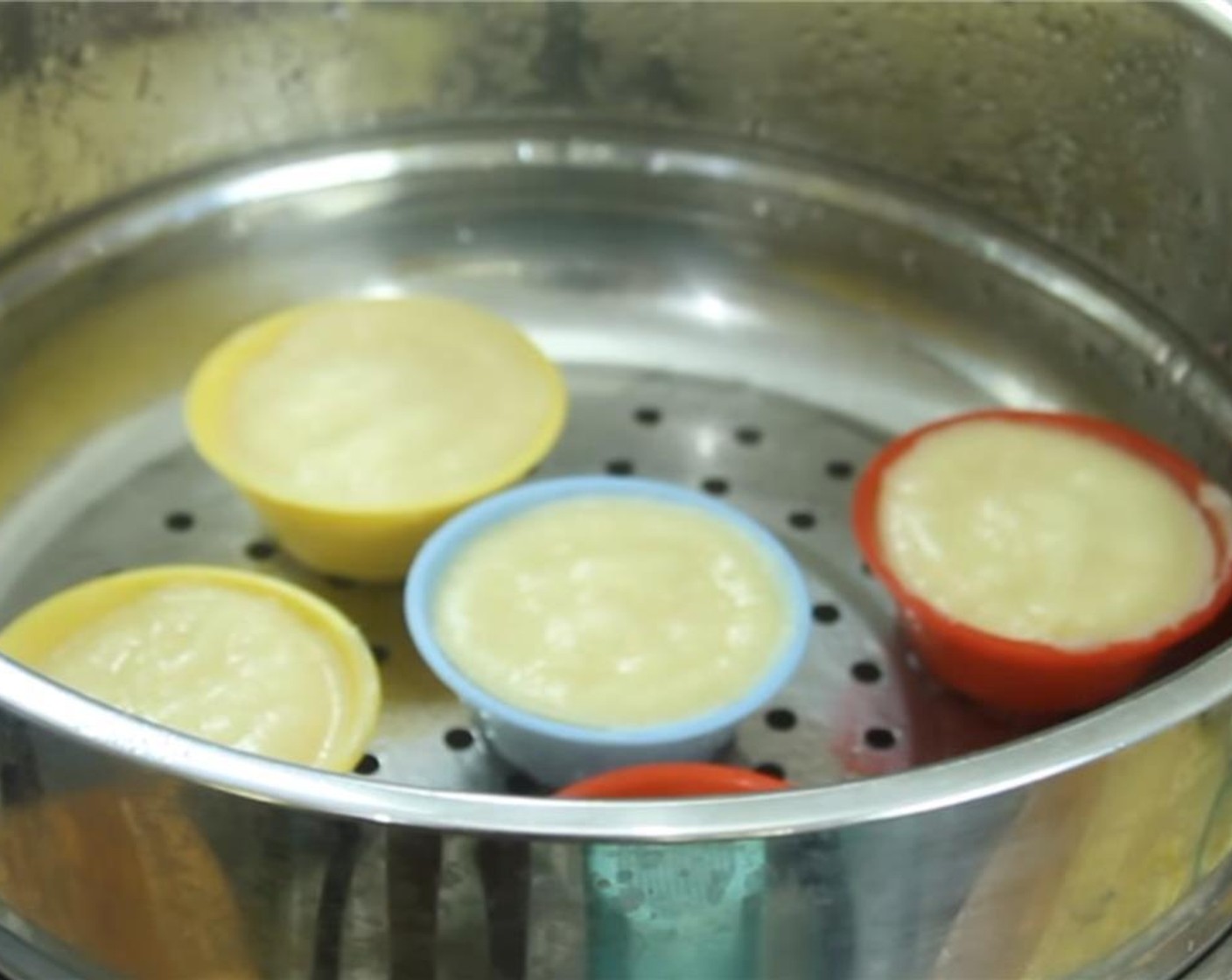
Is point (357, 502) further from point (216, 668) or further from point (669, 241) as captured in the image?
point (669, 241)

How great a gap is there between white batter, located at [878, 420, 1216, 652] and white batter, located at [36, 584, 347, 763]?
0.24 meters

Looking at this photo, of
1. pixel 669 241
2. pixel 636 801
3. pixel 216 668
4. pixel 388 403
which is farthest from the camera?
pixel 669 241

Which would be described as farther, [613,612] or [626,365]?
[626,365]

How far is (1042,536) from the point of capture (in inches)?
29.7

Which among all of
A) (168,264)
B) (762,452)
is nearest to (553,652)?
(762,452)

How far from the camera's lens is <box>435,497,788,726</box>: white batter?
2.19ft

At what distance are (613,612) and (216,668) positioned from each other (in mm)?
158

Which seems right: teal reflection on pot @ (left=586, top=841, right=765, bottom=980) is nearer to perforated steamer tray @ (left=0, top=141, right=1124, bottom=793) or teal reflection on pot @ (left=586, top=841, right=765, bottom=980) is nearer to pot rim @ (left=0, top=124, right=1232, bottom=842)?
pot rim @ (left=0, top=124, right=1232, bottom=842)

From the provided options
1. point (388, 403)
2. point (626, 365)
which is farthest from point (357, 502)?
point (626, 365)

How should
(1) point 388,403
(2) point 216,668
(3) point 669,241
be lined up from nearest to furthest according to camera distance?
(2) point 216,668 < (1) point 388,403 < (3) point 669,241

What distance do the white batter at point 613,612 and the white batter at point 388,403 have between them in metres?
0.05

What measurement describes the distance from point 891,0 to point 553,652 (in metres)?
0.37

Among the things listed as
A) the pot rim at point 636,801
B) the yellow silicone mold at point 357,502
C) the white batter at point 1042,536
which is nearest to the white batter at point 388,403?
the yellow silicone mold at point 357,502

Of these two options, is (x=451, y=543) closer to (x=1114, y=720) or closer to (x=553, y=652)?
(x=553, y=652)
